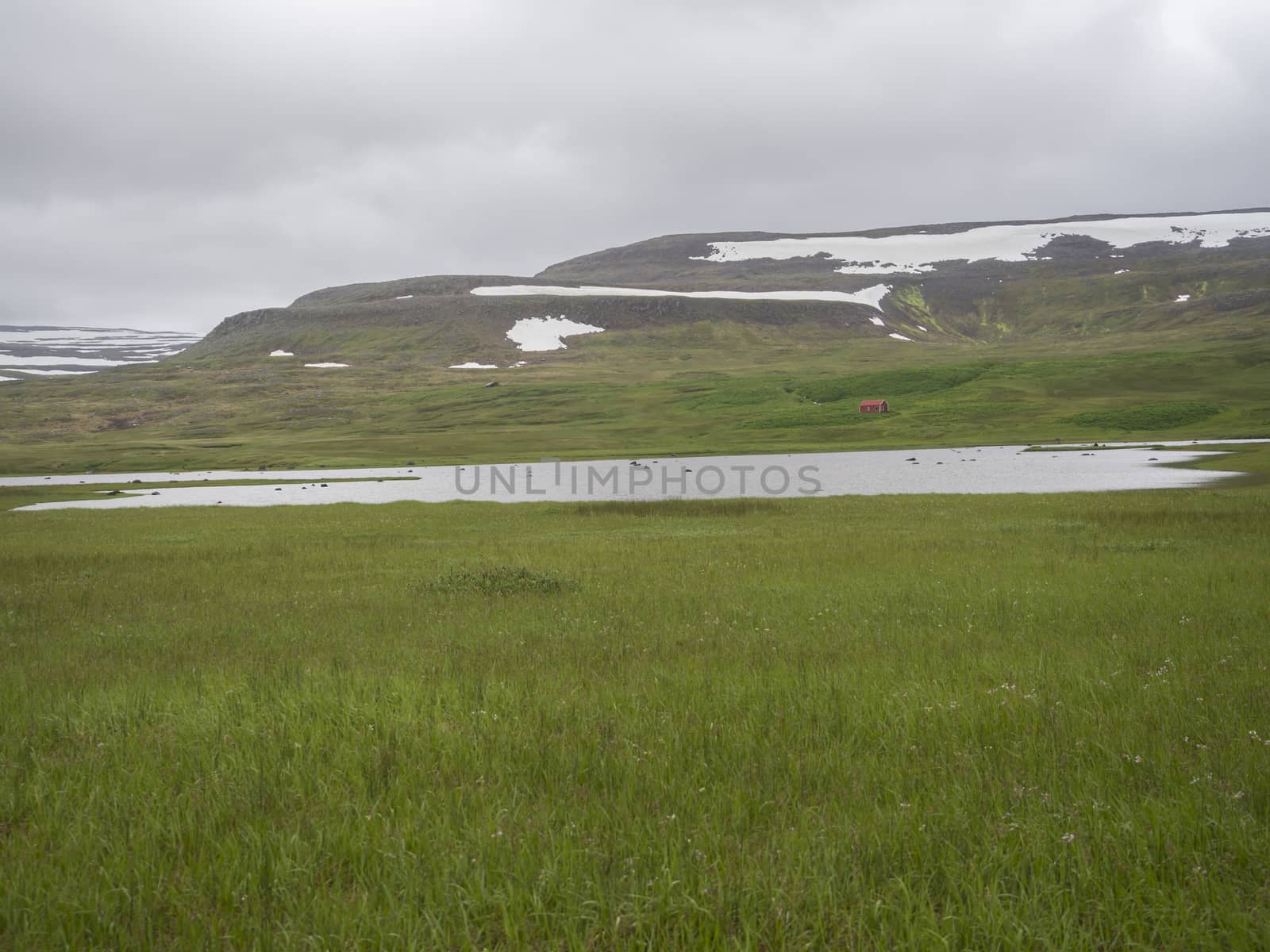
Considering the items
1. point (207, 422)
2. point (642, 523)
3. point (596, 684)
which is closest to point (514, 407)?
point (207, 422)

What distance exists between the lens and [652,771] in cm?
651

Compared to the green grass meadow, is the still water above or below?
below

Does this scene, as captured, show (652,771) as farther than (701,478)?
No

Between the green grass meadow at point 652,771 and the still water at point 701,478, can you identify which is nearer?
the green grass meadow at point 652,771

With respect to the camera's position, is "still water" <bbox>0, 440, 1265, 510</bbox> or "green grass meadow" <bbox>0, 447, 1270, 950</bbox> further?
"still water" <bbox>0, 440, 1265, 510</bbox>

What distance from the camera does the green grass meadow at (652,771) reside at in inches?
183

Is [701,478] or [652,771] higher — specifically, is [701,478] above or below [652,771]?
below

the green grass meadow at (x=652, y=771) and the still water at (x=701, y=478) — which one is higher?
the green grass meadow at (x=652, y=771)

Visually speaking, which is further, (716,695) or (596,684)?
(596,684)

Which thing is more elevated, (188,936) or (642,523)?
(188,936)

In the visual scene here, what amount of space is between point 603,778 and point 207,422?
554 feet

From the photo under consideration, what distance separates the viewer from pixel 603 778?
6.52m

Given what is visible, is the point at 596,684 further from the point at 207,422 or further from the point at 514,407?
the point at 207,422

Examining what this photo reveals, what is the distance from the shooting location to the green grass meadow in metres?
4.65
